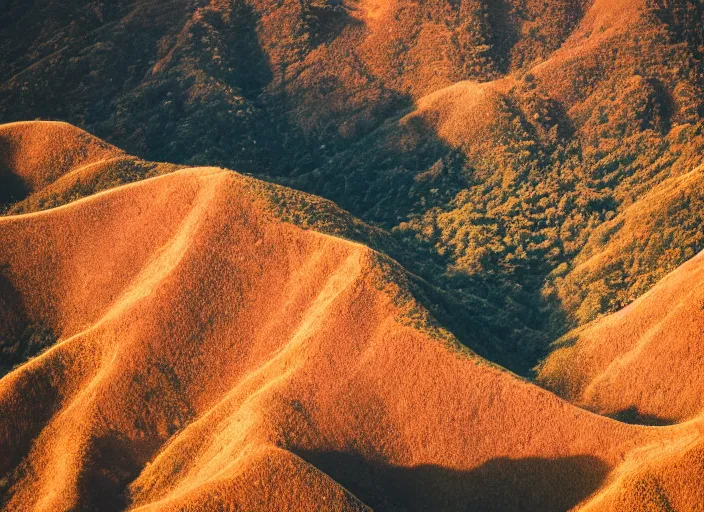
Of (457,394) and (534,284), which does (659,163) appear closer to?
(534,284)

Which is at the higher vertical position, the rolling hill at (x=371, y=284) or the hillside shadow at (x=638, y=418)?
the rolling hill at (x=371, y=284)

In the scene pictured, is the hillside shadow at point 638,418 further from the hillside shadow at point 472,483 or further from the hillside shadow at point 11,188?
the hillside shadow at point 11,188

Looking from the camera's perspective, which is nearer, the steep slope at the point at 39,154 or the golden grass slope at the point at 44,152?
the steep slope at the point at 39,154

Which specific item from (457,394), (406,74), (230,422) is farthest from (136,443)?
(406,74)

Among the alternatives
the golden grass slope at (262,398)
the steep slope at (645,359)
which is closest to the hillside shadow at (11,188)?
the golden grass slope at (262,398)

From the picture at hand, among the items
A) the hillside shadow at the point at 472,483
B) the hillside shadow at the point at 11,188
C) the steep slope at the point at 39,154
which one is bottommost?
the hillside shadow at the point at 472,483

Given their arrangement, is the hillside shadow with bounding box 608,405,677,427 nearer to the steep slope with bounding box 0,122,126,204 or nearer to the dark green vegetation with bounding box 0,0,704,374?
the dark green vegetation with bounding box 0,0,704,374

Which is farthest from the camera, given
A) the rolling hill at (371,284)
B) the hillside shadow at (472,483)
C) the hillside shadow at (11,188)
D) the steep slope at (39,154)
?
the steep slope at (39,154)

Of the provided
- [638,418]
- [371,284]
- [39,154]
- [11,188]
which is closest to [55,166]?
[39,154]

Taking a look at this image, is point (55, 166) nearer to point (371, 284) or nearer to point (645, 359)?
point (371, 284)
